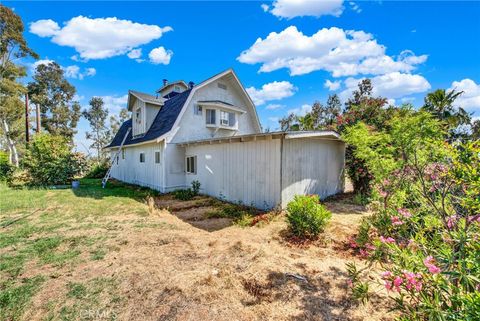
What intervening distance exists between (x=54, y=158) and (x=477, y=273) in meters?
17.9

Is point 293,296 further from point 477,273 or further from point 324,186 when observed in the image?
point 324,186

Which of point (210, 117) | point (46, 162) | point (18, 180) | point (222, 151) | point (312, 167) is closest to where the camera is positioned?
point (312, 167)

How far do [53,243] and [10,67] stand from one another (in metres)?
24.6

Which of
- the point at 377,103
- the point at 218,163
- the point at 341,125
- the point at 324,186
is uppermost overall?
the point at 377,103

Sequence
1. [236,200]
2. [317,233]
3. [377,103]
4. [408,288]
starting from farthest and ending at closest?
[377,103], [236,200], [317,233], [408,288]

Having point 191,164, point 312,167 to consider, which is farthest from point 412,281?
point 191,164

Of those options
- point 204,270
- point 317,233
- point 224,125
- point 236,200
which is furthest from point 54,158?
point 317,233

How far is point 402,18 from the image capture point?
297 inches

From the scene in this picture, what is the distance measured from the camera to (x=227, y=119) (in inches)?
550

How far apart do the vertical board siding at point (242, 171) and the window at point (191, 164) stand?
44 centimetres

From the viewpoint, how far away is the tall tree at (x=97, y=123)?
3284 cm

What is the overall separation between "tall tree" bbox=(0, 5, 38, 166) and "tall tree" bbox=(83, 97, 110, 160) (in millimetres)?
12179

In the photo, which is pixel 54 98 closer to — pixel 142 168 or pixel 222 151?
pixel 142 168

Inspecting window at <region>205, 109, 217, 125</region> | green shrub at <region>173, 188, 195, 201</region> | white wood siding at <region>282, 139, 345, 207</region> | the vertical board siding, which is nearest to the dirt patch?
the vertical board siding
